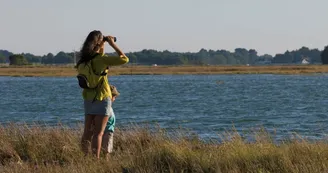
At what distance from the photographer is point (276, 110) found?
35062mm

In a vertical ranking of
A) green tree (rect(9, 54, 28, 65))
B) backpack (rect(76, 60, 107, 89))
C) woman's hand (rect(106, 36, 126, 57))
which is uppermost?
woman's hand (rect(106, 36, 126, 57))

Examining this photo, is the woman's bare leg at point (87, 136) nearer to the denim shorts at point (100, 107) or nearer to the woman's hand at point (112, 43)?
the denim shorts at point (100, 107)

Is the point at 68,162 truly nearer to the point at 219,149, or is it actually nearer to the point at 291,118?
the point at 219,149

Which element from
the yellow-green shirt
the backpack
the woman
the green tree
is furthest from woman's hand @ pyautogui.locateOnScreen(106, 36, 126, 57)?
the green tree

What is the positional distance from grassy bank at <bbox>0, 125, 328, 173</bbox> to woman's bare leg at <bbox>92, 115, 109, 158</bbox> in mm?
222

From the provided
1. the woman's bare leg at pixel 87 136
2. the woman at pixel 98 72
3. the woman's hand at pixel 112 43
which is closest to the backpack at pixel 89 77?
the woman at pixel 98 72

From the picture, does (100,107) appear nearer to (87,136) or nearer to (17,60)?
(87,136)

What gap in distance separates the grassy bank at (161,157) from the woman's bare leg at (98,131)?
22 cm

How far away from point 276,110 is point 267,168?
84.7 ft

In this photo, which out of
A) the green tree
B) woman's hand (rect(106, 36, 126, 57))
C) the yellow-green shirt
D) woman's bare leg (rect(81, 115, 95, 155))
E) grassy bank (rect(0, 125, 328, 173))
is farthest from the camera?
the green tree

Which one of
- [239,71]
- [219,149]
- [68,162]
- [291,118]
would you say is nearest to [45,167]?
[68,162]

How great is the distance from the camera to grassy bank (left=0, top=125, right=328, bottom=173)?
962 centimetres

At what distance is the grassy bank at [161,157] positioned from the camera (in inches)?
379

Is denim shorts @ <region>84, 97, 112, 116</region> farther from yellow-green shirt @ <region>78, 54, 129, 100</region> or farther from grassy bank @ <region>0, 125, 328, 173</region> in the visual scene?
grassy bank @ <region>0, 125, 328, 173</region>
